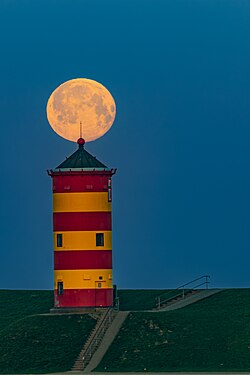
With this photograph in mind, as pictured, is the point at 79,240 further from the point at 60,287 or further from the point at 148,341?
the point at 148,341

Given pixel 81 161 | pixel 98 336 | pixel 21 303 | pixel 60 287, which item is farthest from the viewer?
pixel 21 303

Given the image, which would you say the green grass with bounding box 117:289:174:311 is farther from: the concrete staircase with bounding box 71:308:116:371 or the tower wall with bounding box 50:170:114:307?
the concrete staircase with bounding box 71:308:116:371

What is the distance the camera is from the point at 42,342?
301 feet

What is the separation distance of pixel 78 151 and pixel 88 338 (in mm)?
14391

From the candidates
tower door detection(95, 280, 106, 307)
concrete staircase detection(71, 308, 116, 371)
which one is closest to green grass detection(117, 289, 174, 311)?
tower door detection(95, 280, 106, 307)

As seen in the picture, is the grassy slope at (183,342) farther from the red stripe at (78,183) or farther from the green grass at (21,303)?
the green grass at (21,303)

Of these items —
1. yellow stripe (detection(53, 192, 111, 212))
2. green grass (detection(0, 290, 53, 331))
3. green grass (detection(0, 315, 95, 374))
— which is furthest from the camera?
green grass (detection(0, 290, 53, 331))

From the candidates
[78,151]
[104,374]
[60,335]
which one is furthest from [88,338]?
[78,151]

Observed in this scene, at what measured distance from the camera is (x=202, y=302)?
101 metres

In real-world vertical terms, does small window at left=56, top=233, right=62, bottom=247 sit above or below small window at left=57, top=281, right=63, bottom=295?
above

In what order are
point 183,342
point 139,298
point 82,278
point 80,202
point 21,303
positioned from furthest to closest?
point 21,303 → point 139,298 → point 82,278 → point 80,202 → point 183,342

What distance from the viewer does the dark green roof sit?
99.3m

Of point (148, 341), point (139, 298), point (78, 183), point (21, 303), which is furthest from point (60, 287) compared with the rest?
point (148, 341)

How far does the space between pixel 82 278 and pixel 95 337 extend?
25.4 feet
